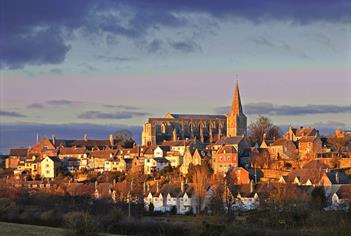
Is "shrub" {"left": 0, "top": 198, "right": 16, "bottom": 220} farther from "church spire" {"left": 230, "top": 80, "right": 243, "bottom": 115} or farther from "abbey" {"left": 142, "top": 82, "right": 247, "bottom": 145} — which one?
"church spire" {"left": 230, "top": 80, "right": 243, "bottom": 115}

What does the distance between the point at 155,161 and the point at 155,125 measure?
23.3 m

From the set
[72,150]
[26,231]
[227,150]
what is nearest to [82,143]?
[72,150]

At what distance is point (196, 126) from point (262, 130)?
1841 cm

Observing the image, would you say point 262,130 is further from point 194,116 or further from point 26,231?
point 26,231

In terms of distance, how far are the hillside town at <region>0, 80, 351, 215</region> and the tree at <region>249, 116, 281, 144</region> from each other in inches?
8.3

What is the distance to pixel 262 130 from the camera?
337 ft

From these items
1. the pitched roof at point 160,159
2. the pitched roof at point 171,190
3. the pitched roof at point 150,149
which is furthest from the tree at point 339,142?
the pitched roof at point 150,149

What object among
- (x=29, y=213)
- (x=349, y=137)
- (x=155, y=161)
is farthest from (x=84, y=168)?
(x=29, y=213)

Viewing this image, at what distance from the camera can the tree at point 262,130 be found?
10044cm

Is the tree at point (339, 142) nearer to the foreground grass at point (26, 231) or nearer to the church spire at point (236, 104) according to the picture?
the church spire at point (236, 104)

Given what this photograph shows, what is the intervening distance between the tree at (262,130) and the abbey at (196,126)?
7967 mm

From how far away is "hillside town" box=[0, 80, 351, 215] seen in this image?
63250 millimetres

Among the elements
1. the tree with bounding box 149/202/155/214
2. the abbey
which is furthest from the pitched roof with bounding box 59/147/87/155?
the tree with bounding box 149/202/155/214

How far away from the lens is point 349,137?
8344cm
